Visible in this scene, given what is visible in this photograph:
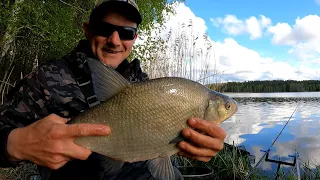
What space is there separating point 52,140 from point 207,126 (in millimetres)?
799

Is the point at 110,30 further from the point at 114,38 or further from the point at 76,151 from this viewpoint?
the point at 76,151

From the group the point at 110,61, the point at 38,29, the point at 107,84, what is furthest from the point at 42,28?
the point at 107,84

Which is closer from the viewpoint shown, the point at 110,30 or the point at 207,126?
the point at 207,126

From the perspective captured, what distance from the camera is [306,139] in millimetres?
11703

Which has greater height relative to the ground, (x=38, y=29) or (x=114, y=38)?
(x=38, y=29)

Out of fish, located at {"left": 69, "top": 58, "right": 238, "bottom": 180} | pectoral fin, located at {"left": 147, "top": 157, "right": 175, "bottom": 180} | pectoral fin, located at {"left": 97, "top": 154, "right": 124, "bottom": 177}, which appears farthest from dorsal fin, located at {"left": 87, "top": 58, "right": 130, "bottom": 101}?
pectoral fin, located at {"left": 147, "top": 157, "right": 175, "bottom": 180}

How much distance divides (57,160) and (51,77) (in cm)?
91

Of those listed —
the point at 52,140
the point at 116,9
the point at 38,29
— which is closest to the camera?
the point at 52,140

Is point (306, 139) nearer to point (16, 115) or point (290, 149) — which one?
point (290, 149)

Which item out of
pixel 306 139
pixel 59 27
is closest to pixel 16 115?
pixel 59 27

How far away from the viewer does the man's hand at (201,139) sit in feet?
5.85

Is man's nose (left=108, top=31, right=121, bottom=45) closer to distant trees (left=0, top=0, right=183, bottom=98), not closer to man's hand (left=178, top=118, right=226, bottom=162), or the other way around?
man's hand (left=178, top=118, right=226, bottom=162)

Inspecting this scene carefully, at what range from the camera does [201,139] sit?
1.83 meters

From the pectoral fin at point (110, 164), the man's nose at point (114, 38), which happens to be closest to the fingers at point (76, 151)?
the pectoral fin at point (110, 164)
